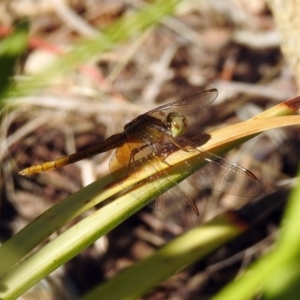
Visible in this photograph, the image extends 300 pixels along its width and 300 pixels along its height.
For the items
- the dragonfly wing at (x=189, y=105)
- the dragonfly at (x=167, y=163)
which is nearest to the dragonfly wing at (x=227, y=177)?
the dragonfly at (x=167, y=163)

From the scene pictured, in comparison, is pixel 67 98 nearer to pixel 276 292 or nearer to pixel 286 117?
pixel 286 117

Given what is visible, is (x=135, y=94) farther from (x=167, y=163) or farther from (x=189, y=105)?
(x=167, y=163)

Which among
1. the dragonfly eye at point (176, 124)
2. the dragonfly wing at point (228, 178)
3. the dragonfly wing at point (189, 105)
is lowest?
the dragonfly wing at point (228, 178)

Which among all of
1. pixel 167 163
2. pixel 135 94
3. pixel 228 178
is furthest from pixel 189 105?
pixel 135 94

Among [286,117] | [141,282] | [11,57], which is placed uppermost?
[11,57]

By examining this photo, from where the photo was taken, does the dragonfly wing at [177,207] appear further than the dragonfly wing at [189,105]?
No

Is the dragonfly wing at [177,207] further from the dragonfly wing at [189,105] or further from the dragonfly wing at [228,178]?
the dragonfly wing at [189,105]

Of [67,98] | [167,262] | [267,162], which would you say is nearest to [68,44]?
[67,98]
